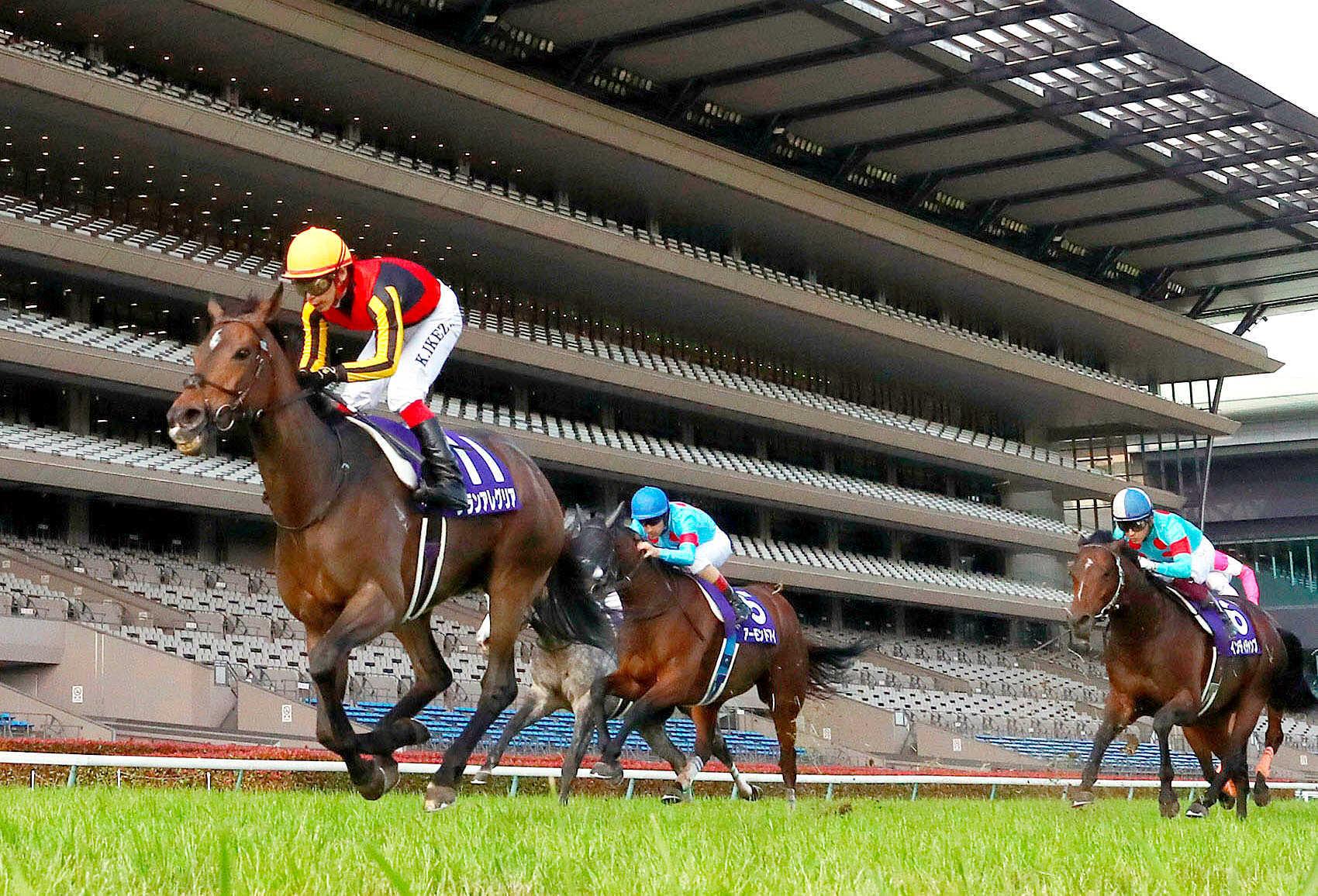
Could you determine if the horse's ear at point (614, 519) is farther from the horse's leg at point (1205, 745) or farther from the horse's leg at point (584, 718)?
the horse's leg at point (1205, 745)

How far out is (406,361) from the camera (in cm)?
810

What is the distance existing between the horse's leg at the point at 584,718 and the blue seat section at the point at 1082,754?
24189 millimetres

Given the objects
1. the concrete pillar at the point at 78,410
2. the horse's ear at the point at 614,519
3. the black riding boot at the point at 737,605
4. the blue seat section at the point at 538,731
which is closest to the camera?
the horse's ear at the point at 614,519

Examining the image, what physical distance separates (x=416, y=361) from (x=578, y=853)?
3608mm

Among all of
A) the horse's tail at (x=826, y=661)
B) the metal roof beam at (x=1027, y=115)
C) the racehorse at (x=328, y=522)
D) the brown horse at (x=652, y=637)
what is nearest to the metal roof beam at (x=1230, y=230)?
the metal roof beam at (x=1027, y=115)

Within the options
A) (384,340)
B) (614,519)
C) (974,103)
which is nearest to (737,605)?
(614,519)

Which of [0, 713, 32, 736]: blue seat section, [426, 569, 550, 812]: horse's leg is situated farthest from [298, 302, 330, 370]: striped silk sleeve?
[0, 713, 32, 736]: blue seat section

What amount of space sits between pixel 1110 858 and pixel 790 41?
110 feet

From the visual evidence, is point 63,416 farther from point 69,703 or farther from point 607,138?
point 607,138

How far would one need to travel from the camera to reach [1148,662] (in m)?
11.3

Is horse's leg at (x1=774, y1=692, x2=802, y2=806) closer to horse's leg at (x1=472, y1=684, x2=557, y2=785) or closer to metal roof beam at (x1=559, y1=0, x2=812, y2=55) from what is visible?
horse's leg at (x1=472, y1=684, x2=557, y2=785)

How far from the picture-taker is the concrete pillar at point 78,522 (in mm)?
32750

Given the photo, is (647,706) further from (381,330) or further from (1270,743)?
(1270,743)

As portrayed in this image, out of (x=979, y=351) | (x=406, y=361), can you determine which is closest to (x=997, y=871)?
(x=406, y=361)
